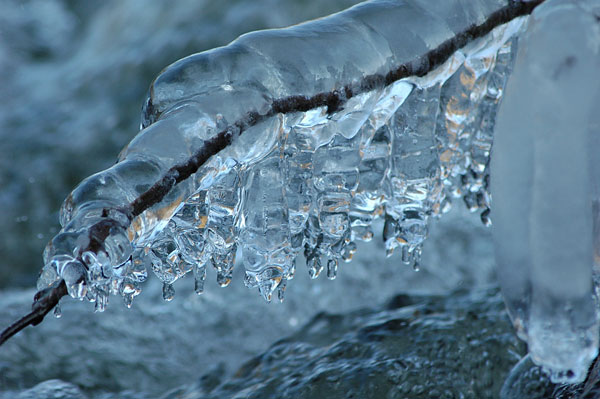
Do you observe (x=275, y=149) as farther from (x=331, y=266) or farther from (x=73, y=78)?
(x=73, y=78)

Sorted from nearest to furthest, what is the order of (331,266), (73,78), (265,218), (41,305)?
(41,305) < (265,218) < (331,266) < (73,78)

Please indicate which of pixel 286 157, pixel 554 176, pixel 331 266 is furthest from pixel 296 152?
pixel 554 176

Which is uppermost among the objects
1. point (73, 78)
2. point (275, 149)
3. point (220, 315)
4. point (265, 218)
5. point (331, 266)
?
point (73, 78)

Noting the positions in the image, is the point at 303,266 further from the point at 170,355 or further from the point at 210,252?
the point at 210,252

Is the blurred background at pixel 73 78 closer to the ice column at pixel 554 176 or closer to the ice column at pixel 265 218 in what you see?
the ice column at pixel 265 218

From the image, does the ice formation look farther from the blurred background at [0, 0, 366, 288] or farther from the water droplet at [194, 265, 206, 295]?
the blurred background at [0, 0, 366, 288]

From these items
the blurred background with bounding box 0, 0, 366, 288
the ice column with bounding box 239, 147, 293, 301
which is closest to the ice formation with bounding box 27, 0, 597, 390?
the ice column with bounding box 239, 147, 293, 301
